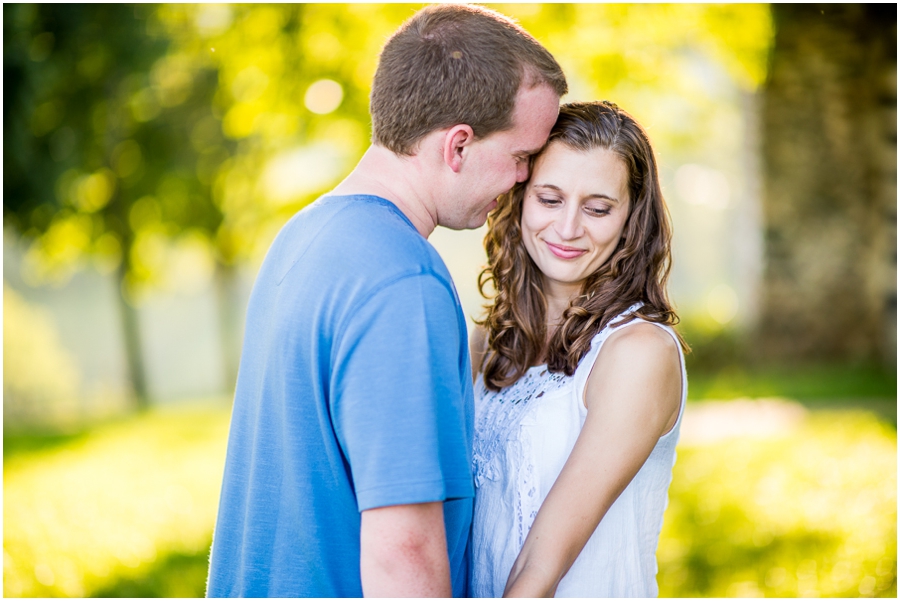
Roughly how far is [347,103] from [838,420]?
600 cm

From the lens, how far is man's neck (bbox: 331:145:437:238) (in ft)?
6.20

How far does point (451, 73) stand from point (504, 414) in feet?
3.49

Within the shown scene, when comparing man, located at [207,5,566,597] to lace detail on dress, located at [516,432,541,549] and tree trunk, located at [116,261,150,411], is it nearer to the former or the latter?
lace detail on dress, located at [516,432,541,549]

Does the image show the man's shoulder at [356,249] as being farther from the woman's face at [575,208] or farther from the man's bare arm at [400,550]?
the woman's face at [575,208]

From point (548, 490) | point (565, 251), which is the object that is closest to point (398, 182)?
point (565, 251)

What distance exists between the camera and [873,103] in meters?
11.5

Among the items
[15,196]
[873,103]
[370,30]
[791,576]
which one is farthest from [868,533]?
[15,196]

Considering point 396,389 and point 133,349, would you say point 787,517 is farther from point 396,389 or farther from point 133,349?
point 133,349

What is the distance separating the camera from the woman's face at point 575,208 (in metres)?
2.31

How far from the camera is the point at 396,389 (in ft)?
5.23

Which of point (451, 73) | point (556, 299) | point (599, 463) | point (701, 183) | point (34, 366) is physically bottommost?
point (34, 366)

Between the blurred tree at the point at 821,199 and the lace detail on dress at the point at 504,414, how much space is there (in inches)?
429

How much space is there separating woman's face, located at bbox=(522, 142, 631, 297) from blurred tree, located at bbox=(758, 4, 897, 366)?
10.7 meters

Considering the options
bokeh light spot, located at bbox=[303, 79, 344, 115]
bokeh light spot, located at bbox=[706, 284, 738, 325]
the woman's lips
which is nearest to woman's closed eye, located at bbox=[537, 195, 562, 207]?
the woman's lips
